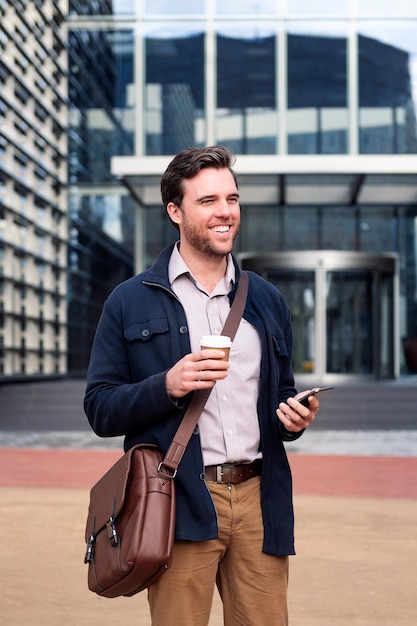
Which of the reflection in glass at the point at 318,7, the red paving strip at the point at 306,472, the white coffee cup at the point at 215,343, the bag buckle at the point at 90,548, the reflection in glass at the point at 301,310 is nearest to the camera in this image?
the white coffee cup at the point at 215,343

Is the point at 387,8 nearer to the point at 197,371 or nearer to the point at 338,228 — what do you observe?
the point at 338,228

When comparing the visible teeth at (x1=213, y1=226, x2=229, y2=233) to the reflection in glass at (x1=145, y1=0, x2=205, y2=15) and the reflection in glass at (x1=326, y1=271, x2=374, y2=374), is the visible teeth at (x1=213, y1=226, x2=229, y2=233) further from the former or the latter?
the reflection in glass at (x1=145, y1=0, x2=205, y2=15)

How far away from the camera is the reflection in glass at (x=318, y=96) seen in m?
20.9

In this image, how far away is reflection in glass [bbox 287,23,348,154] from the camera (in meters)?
20.9

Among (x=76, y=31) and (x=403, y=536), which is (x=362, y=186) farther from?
(x=403, y=536)

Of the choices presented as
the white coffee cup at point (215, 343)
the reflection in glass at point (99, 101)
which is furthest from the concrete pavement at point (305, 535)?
the reflection in glass at point (99, 101)

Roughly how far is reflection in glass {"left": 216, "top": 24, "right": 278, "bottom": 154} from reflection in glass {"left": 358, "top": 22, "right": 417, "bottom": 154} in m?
2.02

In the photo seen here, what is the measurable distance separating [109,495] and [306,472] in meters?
7.52

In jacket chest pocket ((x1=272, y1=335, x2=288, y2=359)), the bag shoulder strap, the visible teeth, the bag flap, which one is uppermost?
the visible teeth

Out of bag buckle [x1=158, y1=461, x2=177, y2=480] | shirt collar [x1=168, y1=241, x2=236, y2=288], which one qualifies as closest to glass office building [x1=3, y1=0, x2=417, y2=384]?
shirt collar [x1=168, y1=241, x2=236, y2=288]

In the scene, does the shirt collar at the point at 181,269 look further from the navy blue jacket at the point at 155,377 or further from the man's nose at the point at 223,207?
the man's nose at the point at 223,207

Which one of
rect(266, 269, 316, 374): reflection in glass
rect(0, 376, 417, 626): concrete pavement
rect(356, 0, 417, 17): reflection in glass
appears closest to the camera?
rect(0, 376, 417, 626): concrete pavement

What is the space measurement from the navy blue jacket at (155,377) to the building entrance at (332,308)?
47.9 ft

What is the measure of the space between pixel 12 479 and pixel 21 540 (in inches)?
116
